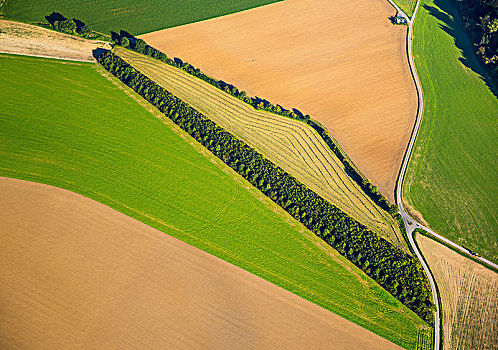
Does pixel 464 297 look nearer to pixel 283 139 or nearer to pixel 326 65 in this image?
pixel 283 139

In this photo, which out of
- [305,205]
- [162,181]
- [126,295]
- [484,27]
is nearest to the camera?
[126,295]

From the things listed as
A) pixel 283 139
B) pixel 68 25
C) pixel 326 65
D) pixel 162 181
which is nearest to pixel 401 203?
pixel 283 139

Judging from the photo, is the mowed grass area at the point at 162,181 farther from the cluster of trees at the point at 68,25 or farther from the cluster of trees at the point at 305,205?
the cluster of trees at the point at 68,25

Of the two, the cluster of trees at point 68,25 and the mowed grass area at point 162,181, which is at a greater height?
the cluster of trees at point 68,25

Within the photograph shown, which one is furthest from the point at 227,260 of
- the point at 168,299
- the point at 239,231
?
the point at 168,299

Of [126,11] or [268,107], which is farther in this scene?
[126,11]

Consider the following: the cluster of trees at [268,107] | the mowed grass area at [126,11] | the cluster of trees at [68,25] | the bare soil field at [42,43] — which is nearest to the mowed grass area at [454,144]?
the cluster of trees at [268,107]
